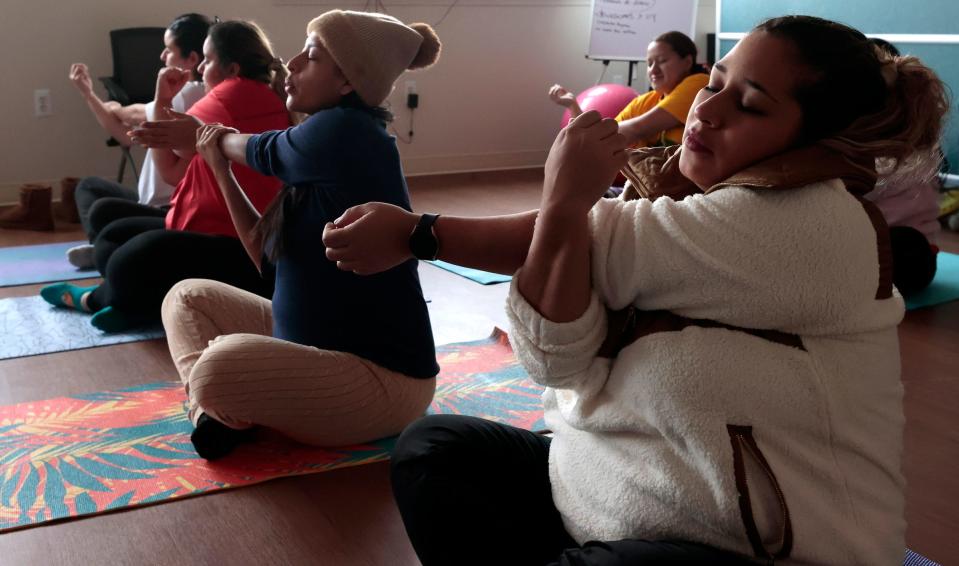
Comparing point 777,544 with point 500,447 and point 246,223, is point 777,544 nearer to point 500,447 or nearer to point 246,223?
point 500,447

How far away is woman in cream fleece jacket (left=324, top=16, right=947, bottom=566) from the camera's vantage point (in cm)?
99

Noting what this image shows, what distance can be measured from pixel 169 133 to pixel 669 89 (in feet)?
8.49

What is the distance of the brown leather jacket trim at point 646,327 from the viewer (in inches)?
39.8

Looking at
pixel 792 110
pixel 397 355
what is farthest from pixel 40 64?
pixel 792 110

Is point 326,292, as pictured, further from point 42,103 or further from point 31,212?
point 42,103

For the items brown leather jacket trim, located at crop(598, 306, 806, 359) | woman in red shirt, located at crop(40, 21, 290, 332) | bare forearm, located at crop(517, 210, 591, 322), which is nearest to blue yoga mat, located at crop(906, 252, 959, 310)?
woman in red shirt, located at crop(40, 21, 290, 332)

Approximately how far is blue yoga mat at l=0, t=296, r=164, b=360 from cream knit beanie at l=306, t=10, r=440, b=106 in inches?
48.2

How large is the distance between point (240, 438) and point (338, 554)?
487 millimetres

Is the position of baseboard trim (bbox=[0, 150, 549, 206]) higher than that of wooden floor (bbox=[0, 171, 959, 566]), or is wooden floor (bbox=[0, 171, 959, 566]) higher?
wooden floor (bbox=[0, 171, 959, 566])

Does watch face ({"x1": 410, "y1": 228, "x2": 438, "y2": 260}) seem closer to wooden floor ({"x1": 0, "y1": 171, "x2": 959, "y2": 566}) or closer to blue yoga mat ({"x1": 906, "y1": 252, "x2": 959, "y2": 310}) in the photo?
wooden floor ({"x1": 0, "y1": 171, "x2": 959, "y2": 566})

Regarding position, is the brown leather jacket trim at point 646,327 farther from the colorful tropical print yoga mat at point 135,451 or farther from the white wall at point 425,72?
the white wall at point 425,72

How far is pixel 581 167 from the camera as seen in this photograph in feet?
3.28

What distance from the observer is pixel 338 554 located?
1.61m

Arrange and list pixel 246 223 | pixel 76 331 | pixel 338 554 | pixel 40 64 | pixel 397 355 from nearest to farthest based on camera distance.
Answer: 1. pixel 338 554
2. pixel 397 355
3. pixel 246 223
4. pixel 76 331
5. pixel 40 64
